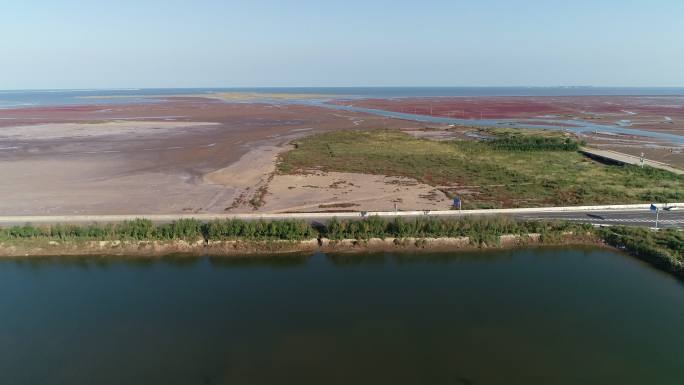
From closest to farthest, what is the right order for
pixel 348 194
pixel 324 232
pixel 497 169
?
pixel 324 232 → pixel 348 194 → pixel 497 169

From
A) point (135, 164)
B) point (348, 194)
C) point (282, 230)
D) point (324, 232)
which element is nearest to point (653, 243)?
point (324, 232)

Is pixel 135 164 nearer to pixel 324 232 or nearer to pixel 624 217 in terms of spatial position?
pixel 324 232

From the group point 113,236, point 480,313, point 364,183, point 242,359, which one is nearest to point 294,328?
point 242,359

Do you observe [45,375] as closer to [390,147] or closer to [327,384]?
[327,384]

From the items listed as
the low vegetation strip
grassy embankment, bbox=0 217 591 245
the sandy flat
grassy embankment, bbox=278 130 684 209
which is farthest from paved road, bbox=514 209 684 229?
the sandy flat

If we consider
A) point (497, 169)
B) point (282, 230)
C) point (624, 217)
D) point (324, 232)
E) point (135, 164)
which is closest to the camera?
point (282, 230)

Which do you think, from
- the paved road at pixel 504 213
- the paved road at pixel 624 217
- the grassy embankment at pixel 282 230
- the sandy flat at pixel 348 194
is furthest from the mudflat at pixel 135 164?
the paved road at pixel 624 217

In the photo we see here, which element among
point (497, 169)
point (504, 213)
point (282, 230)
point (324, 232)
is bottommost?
point (324, 232)

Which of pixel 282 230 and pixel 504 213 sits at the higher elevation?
pixel 504 213
